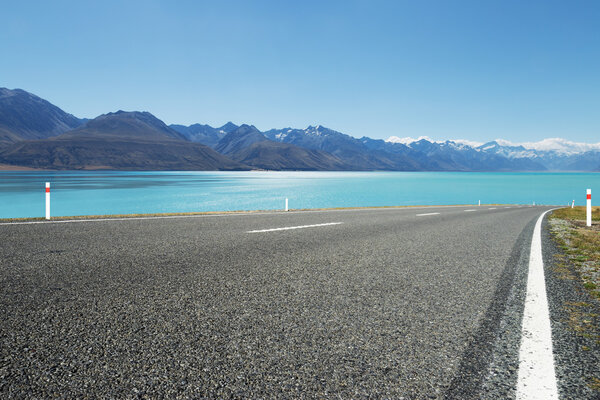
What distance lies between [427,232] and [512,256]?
10.2 feet

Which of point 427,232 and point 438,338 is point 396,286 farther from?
point 427,232

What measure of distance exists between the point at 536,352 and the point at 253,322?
2.13m

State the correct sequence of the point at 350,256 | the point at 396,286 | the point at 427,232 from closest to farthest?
the point at 396,286 < the point at 350,256 < the point at 427,232

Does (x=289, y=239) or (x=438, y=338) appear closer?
(x=438, y=338)

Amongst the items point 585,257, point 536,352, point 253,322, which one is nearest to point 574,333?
point 536,352

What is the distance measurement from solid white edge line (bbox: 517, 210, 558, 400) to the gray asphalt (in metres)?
0.09

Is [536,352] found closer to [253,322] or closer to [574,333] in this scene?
[574,333]

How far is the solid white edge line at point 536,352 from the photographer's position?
2.17 metres

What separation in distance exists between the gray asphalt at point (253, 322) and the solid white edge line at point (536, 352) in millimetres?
90

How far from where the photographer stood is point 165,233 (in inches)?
337

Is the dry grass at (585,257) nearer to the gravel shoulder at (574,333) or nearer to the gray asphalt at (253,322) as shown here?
the gravel shoulder at (574,333)

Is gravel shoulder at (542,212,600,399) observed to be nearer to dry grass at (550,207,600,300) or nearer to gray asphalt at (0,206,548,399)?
dry grass at (550,207,600,300)

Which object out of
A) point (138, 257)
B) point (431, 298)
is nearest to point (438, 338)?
point (431, 298)

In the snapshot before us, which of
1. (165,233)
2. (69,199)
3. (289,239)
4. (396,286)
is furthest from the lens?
(69,199)
